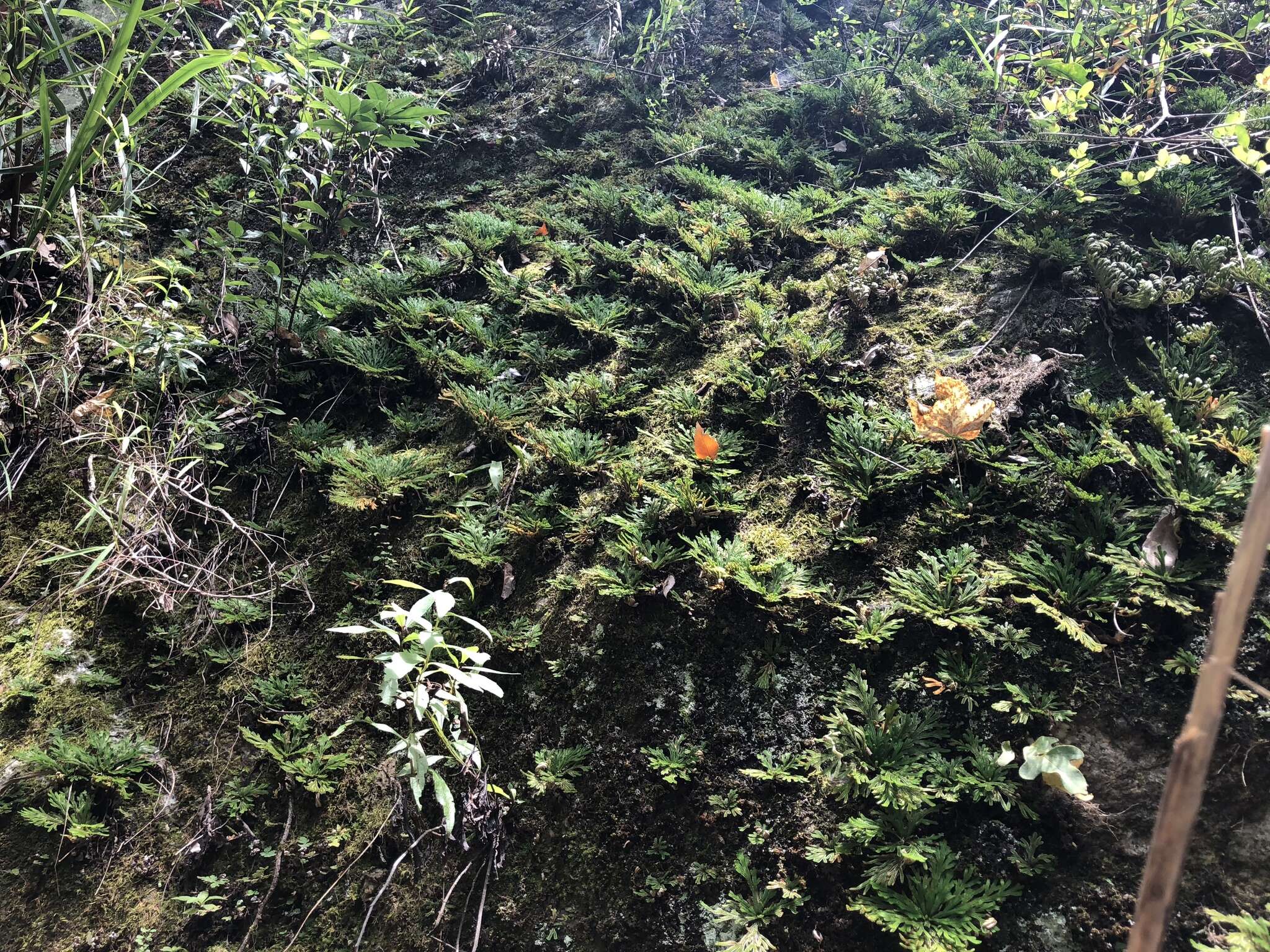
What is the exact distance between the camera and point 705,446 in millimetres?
2793

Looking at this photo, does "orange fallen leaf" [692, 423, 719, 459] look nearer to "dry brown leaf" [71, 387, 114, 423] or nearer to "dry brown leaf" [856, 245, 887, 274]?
"dry brown leaf" [856, 245, 887, 274]

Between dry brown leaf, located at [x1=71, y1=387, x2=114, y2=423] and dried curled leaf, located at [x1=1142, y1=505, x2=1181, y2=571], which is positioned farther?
dry brown leaf, located at [x1=71, y1=387, x2=114, y2=423]

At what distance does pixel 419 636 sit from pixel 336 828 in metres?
0.90

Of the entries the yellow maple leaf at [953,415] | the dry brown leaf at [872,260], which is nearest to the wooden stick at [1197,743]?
the yellow maple leaf at [953,415]

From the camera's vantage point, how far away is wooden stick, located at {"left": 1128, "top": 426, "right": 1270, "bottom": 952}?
615 millimetres

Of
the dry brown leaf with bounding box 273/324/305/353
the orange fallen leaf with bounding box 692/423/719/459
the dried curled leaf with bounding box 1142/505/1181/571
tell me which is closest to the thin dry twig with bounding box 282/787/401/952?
the orange fallen leaf with bounding box 692/423/719/459

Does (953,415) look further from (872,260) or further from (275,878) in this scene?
(275,878)

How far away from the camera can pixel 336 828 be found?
7.23 ft

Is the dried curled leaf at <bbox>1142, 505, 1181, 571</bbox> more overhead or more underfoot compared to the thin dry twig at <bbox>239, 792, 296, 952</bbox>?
more overhead

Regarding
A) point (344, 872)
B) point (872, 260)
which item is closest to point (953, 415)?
point (872, 260)

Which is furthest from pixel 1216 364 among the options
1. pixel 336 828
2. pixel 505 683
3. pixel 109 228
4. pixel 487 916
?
pixel 109 228

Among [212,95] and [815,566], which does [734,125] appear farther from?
[815,566]

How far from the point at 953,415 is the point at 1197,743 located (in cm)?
198

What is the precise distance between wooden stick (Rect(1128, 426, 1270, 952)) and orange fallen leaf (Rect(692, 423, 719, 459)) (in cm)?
215
